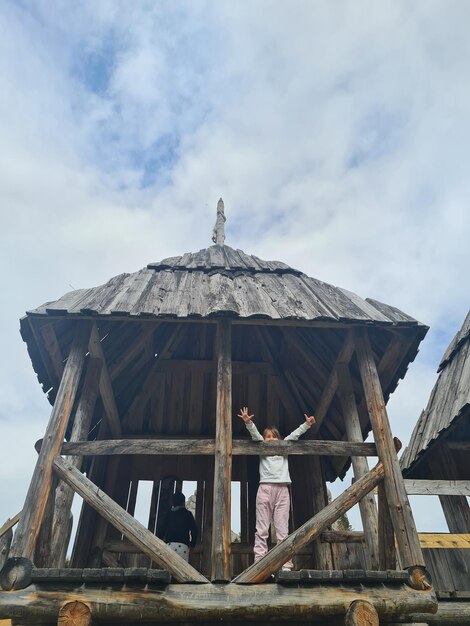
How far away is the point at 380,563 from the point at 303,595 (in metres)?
1.43

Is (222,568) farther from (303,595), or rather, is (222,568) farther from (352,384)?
(352,384)

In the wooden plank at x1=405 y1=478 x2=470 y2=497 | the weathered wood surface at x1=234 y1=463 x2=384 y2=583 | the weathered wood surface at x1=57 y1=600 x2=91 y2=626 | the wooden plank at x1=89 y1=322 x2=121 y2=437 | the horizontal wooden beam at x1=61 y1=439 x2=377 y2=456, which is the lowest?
the weathered wood surface at x1=57 y1=600 x2=91 y2=626

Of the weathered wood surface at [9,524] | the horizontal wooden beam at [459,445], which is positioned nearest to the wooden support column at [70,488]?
the weathered wood surface at [9,524]

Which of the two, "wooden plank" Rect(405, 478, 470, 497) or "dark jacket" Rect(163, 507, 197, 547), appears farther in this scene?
"wooden plank" Rect(405, 478, 470, 497)

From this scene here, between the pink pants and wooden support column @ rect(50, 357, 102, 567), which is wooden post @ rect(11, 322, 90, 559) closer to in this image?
wooden support column @ rect(50, 357, 102, 567)

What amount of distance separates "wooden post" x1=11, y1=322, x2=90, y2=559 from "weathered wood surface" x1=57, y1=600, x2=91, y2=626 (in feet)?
2.67

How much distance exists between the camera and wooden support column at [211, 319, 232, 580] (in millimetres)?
4006

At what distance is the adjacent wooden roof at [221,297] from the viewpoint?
5336mm

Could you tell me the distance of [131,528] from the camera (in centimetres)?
413

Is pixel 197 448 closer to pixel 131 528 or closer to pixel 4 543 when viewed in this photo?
pixel 131 528

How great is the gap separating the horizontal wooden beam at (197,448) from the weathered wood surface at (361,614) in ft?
4.80

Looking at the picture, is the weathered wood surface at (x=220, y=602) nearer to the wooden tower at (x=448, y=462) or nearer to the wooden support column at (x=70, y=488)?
the wooden support column at (x=70, y=488)

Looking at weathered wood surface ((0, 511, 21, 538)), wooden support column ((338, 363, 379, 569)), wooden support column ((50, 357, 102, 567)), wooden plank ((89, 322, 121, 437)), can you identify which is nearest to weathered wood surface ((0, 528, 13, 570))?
weathered wood surface ((0, 511, 21, 538))

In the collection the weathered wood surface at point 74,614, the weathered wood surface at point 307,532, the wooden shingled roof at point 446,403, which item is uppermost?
the wooden shingled roof at point 446,403
